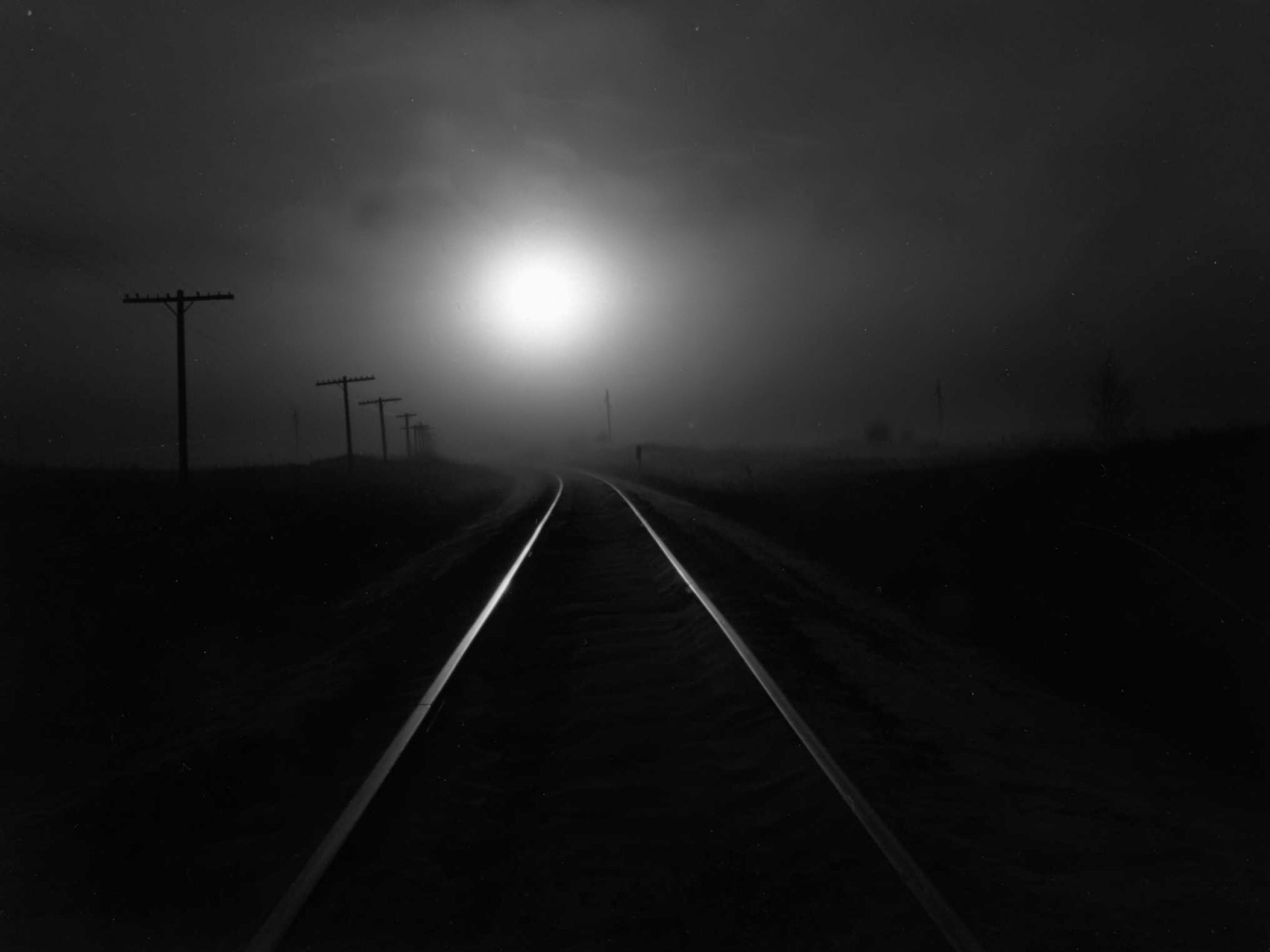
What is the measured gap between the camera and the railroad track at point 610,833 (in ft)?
11.0

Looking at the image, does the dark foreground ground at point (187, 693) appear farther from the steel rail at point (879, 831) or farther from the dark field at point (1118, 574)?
the dark field at point (1118, 574)

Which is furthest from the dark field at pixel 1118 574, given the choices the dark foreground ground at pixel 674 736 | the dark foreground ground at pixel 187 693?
the dark foreground ground at pixel 187 693

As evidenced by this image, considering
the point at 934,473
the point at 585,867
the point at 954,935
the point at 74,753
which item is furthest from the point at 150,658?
the point at 934,473

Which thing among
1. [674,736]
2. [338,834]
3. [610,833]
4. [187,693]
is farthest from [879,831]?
[187,693]

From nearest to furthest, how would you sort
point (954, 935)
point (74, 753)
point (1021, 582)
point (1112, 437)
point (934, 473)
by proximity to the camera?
point (954, 935) < point (74, 753) < point (1021, 582) < point (1112, 437) < point (934, 473)

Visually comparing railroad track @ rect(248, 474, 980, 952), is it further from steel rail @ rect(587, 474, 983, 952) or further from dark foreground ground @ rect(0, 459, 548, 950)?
dark foreground ground @ rect(0, 459, 548, 950)

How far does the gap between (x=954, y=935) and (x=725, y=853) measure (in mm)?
1162

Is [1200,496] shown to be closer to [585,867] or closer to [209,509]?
[585,867]

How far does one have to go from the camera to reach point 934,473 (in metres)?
19.9

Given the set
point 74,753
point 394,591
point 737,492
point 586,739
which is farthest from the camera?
point 737,492

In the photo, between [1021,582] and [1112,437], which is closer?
[1021,582]

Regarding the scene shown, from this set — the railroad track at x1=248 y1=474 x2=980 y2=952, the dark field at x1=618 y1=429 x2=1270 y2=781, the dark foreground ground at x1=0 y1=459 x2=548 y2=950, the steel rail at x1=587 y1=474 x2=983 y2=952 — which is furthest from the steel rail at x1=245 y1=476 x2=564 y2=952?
the dark field at x1=618 y1=429 x2=1270 y2=781

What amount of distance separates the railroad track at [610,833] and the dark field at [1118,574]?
3.13 metres

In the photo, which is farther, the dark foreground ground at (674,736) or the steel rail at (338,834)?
the dark foreground ground at (674,736)
